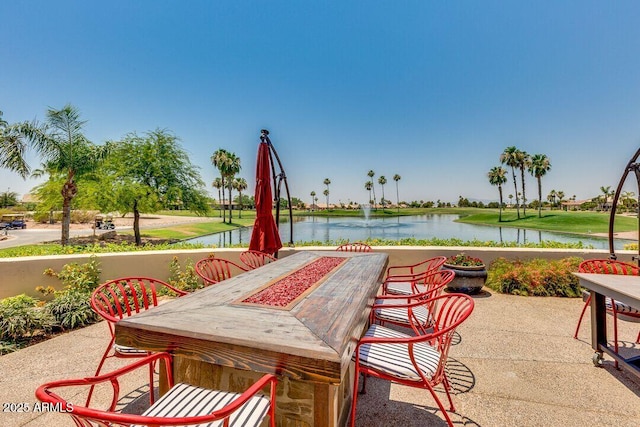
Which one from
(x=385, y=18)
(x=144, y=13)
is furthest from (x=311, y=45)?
(x=144, y=13)

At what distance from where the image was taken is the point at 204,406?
1253 mm

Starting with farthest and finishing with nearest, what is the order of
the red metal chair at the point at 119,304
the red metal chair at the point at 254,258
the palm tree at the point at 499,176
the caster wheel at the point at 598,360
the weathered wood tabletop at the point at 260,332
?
the palm tree at the point at 499,176 < the red metal chair at the point at 254,258 < the caster wheel at the point at 598,360 < the red metal chair at the point at 119,304 < the weathered wood tabletop at the point at 260,332

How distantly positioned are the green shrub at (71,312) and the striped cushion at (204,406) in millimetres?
3075

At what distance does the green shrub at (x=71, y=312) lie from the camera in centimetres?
339

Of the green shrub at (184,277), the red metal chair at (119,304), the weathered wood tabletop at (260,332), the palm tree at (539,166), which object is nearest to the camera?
the weathered wood tabletop at (260,332)

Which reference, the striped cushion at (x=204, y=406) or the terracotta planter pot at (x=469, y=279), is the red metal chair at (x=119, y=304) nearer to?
the striped cushion at (x=204, y=406)

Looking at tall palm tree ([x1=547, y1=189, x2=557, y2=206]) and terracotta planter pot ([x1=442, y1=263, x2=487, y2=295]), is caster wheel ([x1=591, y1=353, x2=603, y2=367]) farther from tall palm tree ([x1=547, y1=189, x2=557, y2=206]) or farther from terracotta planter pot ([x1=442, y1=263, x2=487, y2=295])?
tall palm tree ([x1=547, y1=189, x2=557, y2=206])

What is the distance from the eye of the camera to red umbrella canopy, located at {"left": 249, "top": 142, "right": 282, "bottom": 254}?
166 inches

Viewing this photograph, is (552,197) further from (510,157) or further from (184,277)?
(184,277)

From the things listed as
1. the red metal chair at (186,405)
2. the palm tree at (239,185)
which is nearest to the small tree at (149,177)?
the red metal chair at (186,405)

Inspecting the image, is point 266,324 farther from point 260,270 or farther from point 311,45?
point 311,45

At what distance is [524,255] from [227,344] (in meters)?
5.97

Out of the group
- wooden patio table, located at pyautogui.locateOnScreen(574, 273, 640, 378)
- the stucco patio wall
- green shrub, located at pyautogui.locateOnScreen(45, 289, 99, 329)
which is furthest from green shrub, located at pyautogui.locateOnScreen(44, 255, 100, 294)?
wooden patio table, located at pyautogui.locateOnScreen(574, 273, 640, 378)

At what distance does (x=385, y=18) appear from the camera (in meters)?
7.90
